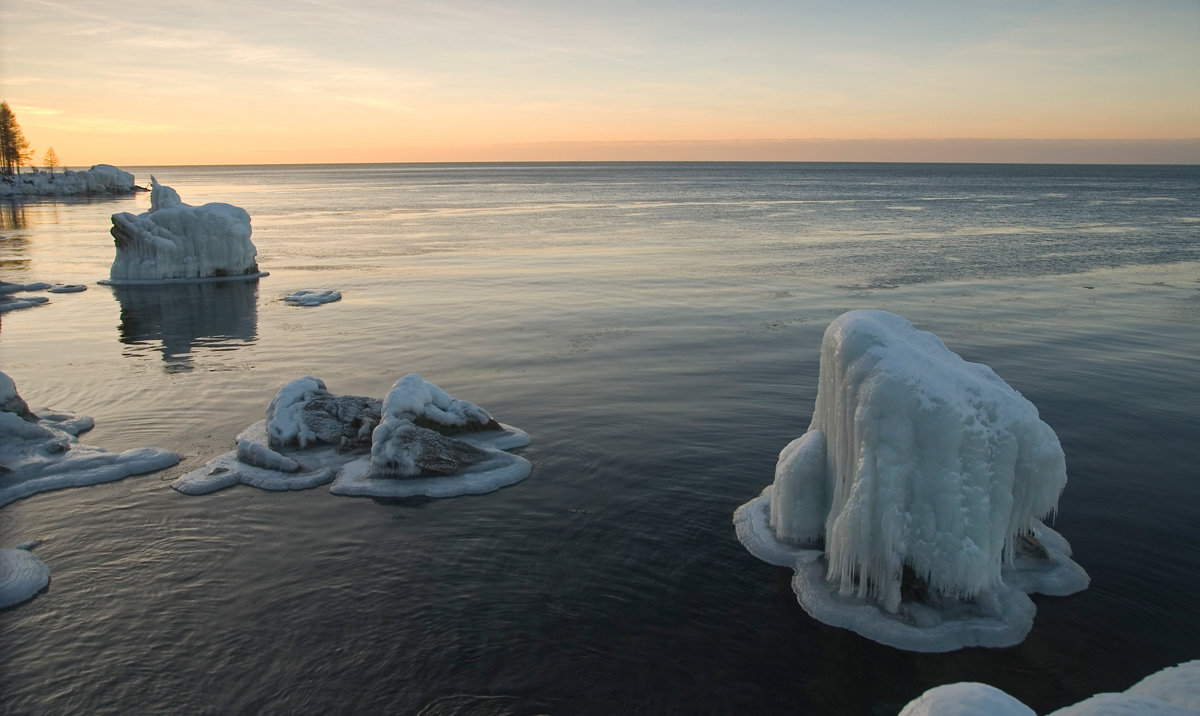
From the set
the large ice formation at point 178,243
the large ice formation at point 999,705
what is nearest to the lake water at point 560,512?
the large ice formation at point 178,243

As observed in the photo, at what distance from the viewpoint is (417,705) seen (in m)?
10.6

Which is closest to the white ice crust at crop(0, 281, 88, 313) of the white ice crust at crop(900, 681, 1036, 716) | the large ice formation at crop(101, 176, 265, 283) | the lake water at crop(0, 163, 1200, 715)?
the lake water at crop(0, 163, 1200, 715)

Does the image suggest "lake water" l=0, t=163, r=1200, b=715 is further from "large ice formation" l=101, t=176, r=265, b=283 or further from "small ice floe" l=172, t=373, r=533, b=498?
"large ice formation" l=101, t=176, r=265, b=283

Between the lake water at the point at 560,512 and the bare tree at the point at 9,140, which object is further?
the bare tree at the point at 9,140

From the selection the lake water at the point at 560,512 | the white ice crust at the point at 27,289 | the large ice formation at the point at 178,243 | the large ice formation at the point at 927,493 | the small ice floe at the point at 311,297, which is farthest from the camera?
the large ice formation at the point at 178,243

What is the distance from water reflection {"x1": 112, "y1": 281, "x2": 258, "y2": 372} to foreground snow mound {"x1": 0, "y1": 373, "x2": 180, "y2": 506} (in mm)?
7599

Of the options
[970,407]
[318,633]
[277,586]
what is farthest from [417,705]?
[970,407]

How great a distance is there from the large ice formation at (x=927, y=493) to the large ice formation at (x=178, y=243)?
42419 mm

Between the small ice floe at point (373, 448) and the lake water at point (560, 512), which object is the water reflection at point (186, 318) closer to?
the lake water at point (560, 512)

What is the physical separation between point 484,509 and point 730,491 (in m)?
5.27

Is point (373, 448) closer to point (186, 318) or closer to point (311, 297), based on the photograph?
point (186, 318)

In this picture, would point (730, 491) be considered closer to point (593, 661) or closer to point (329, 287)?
point (593, 661)

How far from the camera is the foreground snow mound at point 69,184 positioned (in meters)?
123

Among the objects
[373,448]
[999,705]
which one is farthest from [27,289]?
[999,705]
